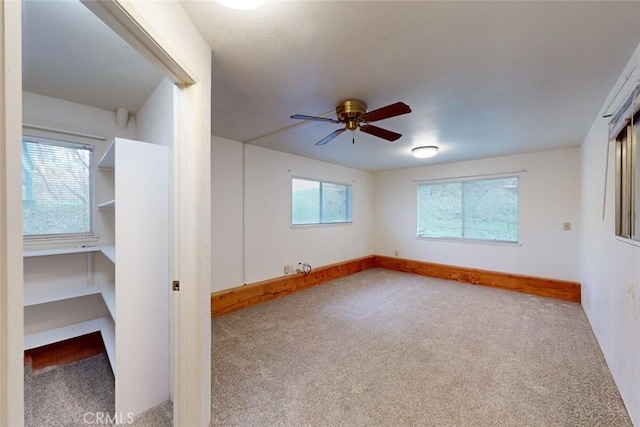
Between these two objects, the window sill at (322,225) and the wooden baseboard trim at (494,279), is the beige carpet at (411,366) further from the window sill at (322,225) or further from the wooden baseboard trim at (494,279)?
the window sill at (322,225)

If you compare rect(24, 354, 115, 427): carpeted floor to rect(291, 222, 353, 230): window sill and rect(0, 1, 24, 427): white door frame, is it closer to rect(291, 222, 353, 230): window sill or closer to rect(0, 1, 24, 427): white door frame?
rect(0, 1, 24, 427): white door frame

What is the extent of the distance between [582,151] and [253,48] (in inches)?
173

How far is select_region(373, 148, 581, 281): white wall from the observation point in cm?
379

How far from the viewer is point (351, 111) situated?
87.5 inches

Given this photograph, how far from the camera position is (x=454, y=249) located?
15.9ft

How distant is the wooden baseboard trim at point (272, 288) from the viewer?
10.7 ft

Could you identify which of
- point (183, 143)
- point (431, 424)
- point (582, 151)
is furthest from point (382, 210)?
point (183, 143)

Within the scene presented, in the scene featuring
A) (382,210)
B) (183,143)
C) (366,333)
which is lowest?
(366,333)

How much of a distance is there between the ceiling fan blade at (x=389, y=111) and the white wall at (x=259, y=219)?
211 cm

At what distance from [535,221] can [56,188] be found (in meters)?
5.94

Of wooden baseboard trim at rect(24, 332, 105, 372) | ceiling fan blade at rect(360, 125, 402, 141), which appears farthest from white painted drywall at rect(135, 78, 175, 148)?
wooden baseboard trim at rect(24, 332, 105, 372)

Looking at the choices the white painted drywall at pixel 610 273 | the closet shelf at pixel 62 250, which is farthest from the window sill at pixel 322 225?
the white painted drywall at pixel 610 273

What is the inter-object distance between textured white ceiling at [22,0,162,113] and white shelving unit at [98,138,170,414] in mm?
590

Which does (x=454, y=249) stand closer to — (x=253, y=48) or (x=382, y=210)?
(x=382, y=210)
